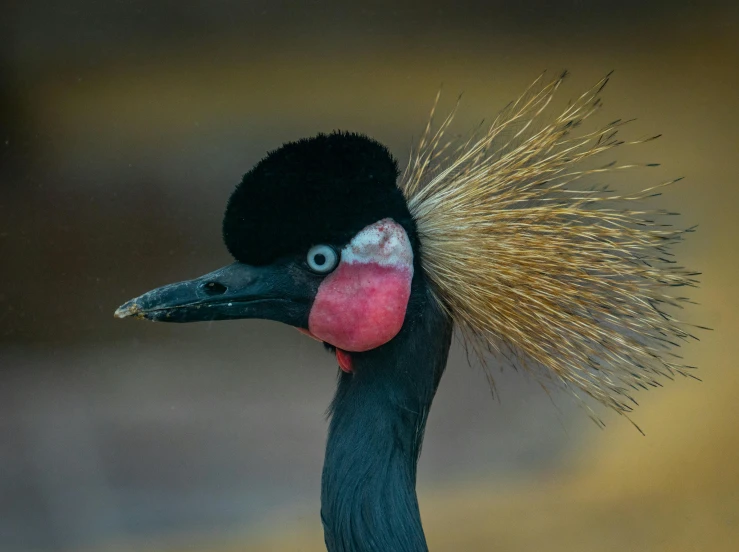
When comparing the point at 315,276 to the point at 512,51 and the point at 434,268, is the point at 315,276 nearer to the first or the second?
the point at 434,268

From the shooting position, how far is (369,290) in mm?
1129

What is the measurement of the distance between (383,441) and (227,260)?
2.02 m

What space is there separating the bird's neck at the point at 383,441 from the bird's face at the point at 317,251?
39 mm

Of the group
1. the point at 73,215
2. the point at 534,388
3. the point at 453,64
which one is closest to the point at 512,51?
the point at 453,64

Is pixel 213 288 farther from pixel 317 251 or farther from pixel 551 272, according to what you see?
pixel 551 272

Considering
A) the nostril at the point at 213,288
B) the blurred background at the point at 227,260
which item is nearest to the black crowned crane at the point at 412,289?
the nostril at the point at 213,288

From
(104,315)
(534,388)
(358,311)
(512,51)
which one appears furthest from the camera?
(104,315)

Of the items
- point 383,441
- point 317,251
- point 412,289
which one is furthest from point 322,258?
point 383,441

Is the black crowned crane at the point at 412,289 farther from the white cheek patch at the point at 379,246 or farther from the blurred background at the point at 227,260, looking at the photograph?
the blurred background at the point at 227,260

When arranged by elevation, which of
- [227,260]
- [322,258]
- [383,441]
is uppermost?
[322,258]

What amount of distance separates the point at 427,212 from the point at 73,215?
2200mm

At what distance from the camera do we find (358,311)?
113 cm

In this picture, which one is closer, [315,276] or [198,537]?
[315,276]

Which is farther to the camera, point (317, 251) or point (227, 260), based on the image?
point (227, 260)
